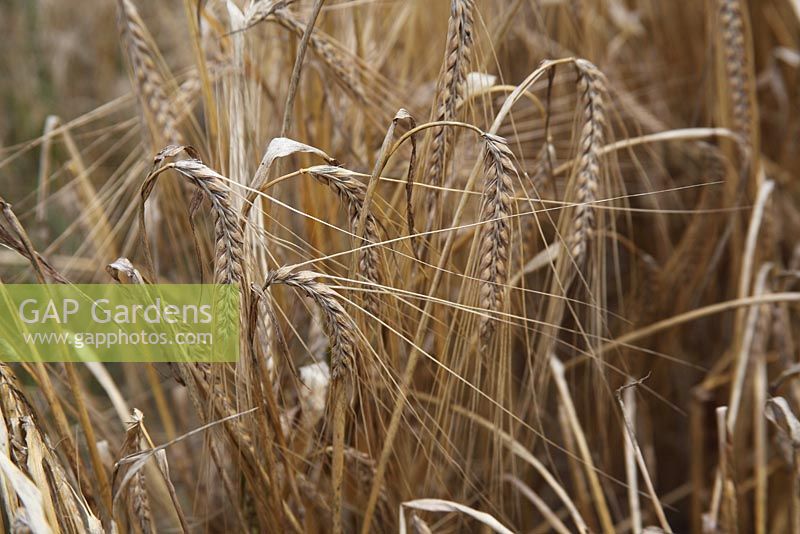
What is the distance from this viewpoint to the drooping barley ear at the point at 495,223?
621mm

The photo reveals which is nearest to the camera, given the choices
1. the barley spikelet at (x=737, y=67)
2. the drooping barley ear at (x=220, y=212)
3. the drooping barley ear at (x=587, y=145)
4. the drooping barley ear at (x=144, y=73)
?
the drooping barley ear at (x=220, y=212)

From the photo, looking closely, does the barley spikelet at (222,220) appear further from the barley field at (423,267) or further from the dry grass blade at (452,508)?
the dry grass blade at (452,508)

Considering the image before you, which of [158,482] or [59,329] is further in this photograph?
[158,482]

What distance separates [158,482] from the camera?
91cm

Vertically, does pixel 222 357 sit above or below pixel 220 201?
below

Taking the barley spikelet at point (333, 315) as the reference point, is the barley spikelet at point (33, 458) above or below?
below

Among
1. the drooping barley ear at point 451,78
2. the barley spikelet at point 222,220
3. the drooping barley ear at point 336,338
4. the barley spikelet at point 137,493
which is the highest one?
the drooping barley ear at point 451,78

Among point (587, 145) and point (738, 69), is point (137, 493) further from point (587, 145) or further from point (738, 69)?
point (738, 69)

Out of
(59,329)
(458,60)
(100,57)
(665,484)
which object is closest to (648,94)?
(665,484)

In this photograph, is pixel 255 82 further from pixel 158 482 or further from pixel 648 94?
pixel 648 94

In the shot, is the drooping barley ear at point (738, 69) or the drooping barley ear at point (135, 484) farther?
the drooping barley ear at point (738, 69)

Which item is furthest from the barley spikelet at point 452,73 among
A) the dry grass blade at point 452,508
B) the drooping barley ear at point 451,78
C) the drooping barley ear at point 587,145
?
the dry grass blade at point 452,508

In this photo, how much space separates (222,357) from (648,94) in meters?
1.05

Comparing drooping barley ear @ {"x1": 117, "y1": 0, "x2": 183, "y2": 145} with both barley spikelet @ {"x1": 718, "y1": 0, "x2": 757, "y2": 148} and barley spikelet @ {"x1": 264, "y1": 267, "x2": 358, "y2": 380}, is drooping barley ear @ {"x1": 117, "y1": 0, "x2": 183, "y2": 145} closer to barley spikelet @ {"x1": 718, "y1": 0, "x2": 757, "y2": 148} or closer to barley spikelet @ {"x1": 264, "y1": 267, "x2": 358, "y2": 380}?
barley spikelet @ {"x1": 264, "y1": 267, "x2": 358, "y2": 380}
